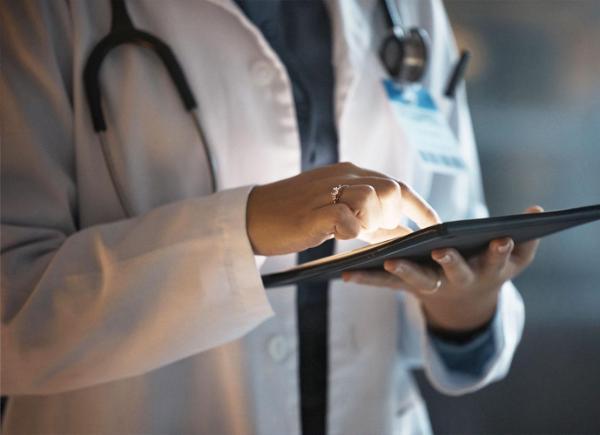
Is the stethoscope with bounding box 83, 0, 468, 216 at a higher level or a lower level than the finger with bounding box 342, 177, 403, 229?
higher

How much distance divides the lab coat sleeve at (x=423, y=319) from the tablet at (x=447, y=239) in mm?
263

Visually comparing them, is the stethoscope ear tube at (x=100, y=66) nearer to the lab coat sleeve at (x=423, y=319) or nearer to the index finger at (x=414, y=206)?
the index finger at (x=414, y=206)

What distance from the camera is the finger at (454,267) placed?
58 centimetres

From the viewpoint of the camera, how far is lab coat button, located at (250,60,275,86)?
0.79 meters

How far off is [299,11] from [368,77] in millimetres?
138

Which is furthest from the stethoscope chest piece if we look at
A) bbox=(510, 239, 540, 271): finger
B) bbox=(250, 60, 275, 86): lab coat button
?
bbox=(510, 239, 540, 271): finger

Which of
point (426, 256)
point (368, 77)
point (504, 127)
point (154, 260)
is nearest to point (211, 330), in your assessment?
point (154, 260)

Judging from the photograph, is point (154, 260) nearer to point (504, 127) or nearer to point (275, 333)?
point (275, 333)

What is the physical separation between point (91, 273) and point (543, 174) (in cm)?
117

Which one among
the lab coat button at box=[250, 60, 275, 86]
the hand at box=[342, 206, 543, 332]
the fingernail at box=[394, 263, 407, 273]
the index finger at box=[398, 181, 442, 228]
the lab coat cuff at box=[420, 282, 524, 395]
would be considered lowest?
the lab coat cuff at box=[420, 282, 524, 395]

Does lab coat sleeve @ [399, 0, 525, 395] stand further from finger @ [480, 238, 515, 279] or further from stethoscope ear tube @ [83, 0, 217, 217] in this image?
stethoscope ear tube @ [83, 0, 217, 217]

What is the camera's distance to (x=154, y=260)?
2.04 ft

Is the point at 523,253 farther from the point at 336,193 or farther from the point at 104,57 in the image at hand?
the point at 104,57

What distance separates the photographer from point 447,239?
1.67ft
